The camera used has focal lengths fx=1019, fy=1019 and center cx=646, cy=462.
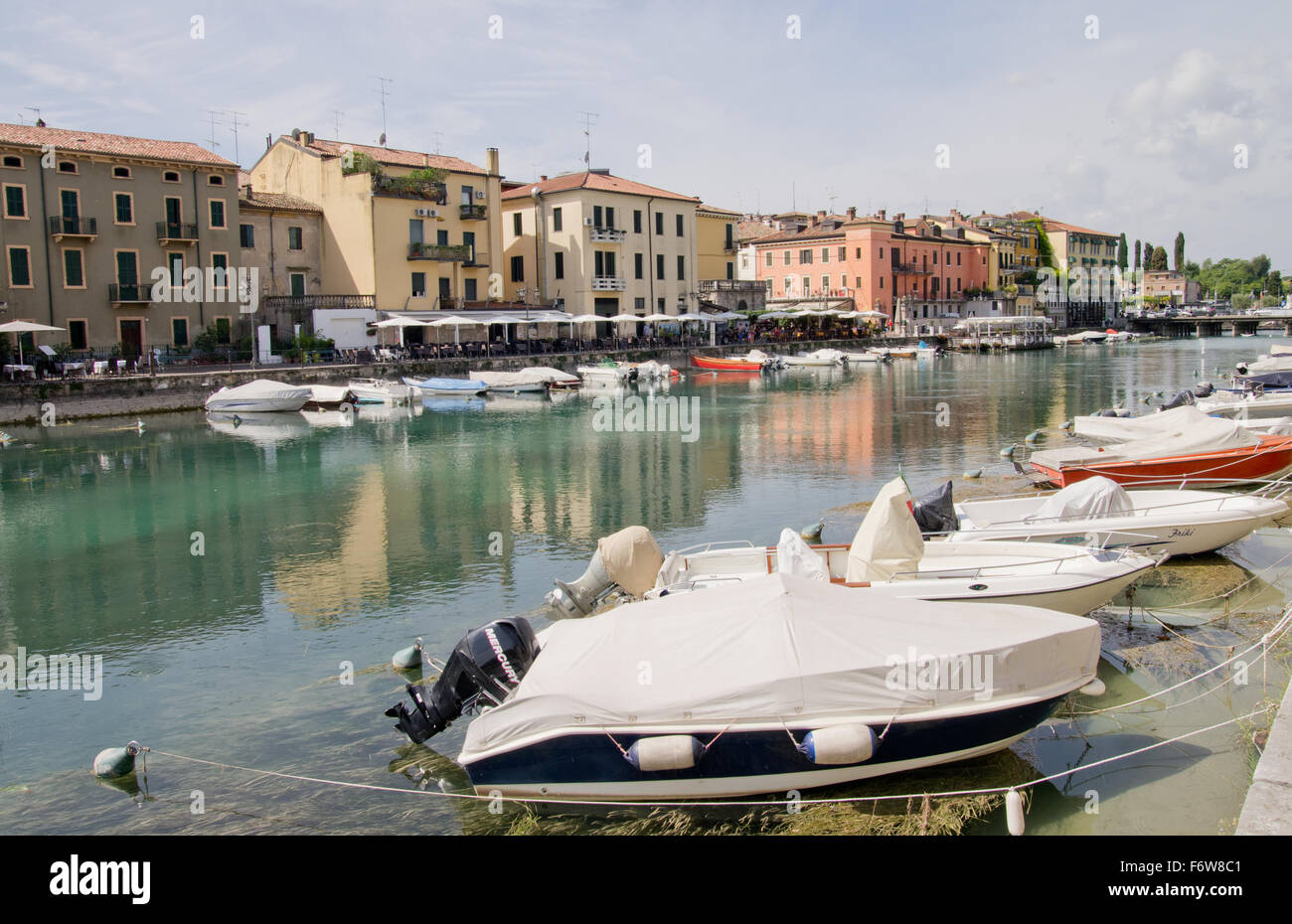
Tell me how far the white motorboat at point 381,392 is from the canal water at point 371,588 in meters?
7.18

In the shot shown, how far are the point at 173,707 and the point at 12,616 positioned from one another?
5.11 metres

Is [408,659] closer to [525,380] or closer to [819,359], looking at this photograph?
[525,380]

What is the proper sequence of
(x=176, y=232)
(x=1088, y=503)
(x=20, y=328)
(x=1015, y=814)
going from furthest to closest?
1. (x=176, y=232)
2. (x=20, y=328)
3. (x=1088, y=503)
4. (x=1015, y=814)

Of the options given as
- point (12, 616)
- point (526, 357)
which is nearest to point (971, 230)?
point (526, 357)

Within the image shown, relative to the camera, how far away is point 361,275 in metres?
50.1

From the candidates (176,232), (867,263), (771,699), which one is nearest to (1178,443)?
(771,699)

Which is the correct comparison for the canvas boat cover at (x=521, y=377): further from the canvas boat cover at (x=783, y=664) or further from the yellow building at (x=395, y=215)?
the canvas boat cover at (x=783, y=664)

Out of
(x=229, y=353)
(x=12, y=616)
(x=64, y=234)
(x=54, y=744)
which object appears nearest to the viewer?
(x=54, y=744)

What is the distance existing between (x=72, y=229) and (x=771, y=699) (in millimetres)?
42031

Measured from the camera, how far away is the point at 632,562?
1072 centimetres

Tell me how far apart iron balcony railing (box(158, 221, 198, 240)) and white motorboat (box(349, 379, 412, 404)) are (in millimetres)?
9408

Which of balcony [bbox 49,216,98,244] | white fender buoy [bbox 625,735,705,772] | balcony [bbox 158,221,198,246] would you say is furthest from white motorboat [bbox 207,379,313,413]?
white fender buoy [bbox 625,735,705,772]

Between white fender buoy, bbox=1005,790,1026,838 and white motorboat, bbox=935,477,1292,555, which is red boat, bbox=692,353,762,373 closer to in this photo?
white motorboat, bbox=935,477,1292,555
